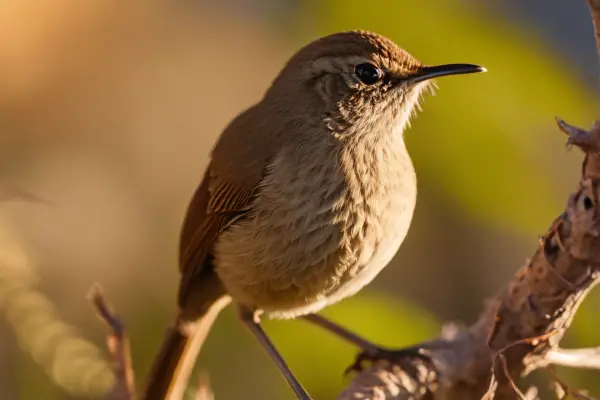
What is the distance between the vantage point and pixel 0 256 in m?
3.44

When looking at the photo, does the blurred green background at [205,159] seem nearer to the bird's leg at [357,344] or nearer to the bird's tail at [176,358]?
the bird's leg at [357,344]

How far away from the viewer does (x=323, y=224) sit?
336 centimetres

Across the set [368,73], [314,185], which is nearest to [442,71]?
[368,73]

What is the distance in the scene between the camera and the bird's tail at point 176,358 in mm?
4059

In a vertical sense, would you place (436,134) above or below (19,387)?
above

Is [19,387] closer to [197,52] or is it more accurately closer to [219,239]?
[219,239]

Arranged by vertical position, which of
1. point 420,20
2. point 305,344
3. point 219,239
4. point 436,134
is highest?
point 420,20

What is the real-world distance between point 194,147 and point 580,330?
194 inches

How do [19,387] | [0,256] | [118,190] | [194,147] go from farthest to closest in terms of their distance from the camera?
1. [194,147]
2. [118,190]
3. [19,387]
4. [0,256]

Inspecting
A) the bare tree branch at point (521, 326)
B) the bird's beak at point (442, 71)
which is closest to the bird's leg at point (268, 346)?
the bare tree branch at point (521, 326)

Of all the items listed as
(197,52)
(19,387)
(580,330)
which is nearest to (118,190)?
(197,52)

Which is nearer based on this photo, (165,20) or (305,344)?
(305,344)

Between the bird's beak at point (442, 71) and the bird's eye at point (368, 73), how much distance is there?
0.11 m

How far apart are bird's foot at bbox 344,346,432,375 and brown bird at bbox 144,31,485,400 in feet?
0.23
